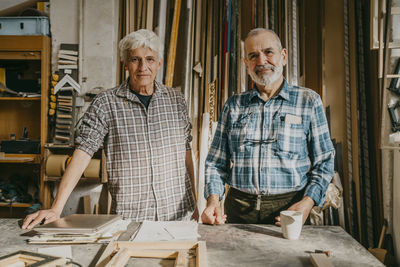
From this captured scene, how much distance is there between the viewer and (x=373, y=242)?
254 centimetres

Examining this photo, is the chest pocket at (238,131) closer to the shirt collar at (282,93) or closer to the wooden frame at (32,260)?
the shirt collar at (282,93)

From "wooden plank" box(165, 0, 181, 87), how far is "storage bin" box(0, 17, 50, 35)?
1343 mm

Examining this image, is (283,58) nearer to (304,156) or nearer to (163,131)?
(304,156)

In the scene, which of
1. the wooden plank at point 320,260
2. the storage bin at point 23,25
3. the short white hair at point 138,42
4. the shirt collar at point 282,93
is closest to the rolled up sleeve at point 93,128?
the short white hair at point 138,42

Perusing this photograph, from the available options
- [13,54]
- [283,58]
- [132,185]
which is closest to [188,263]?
[132,185]

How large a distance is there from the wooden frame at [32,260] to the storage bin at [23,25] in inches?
112

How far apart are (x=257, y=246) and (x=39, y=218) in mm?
956

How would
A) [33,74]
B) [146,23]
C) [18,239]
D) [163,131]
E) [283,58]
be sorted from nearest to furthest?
1. [18,239]
2. [283,58]
3. [163,131]
4. [146,23]
5. [33,74]

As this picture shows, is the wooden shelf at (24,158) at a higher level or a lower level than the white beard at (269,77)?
lower

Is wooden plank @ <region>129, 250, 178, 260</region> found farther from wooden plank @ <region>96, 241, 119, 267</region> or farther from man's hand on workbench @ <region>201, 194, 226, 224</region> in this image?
man's hand on workbench @ <region>201, 194, 226, 224</region>

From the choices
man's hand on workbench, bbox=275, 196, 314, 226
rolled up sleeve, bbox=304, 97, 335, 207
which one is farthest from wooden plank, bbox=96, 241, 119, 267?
rolled up sleeve, bbox=304, 97, 335, 207

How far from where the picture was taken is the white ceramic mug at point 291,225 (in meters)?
1.19

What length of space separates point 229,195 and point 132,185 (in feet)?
1.86

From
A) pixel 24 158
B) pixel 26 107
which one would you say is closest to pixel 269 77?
pixel 24 158
